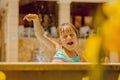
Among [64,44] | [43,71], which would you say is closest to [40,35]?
[64,44]

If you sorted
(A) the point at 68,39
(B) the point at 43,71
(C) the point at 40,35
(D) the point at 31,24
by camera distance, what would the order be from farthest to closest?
(D) the point at 31,24
(A) the point at 68,39
(C) the point at 40,35
(B) the point at 43,71

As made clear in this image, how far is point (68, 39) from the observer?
2047mm

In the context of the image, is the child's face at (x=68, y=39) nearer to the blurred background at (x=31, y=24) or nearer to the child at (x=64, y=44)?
the child at (x=64, y=44)

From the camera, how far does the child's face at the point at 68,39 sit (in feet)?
6.55

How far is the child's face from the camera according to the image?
6.55ft

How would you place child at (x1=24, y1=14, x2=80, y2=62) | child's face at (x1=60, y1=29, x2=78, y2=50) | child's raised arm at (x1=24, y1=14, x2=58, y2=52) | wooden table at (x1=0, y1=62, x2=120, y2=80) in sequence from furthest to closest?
child's face at (x1=60, y1=29, x2=78, y2=50), child at (x1=24, y1=14, x2=80, y2=62), child's raised arm at (x1=24, y1=14, x2=58, y2=52), wooden table at (x1=0, y1=62, x2=120, y2=80)

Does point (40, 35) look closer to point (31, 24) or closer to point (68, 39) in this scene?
point (68, 39)

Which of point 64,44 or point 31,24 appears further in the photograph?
point 31,24

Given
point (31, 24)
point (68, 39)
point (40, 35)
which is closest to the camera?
point (40, 35)

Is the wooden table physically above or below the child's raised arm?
below

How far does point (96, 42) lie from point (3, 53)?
1097 centimetres

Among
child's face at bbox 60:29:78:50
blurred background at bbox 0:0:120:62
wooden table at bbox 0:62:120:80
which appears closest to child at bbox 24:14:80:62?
child's face at bbox 60:29:78:50

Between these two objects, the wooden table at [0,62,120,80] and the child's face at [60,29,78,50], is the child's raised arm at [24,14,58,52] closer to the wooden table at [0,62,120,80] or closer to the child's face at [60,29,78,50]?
the child's face at [60,29,78,50]

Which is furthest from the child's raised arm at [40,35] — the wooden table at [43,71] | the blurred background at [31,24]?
the blurred background at [31,24]
